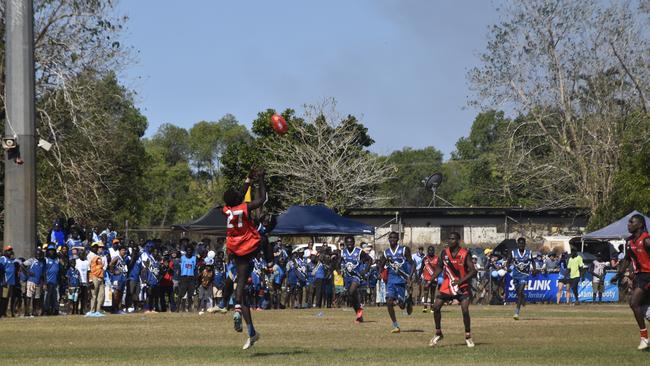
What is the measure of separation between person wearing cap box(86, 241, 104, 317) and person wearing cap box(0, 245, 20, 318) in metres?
2.12

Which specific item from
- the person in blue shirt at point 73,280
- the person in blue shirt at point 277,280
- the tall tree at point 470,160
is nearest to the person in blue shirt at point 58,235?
the person in blue shirt at point 73,280

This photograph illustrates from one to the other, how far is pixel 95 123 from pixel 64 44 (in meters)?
3.27

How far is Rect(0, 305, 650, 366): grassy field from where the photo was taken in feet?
56.5

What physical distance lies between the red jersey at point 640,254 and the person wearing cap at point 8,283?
19068 mm

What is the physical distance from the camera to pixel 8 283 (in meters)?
32.2

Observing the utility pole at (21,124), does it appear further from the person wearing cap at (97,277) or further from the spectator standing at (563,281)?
the spectator standing at (563,281)

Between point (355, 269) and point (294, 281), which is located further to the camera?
point (294, 281)

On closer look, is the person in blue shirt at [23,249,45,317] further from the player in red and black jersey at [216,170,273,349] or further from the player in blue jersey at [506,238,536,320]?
the player in red and black jersey at [216,170,273,349]

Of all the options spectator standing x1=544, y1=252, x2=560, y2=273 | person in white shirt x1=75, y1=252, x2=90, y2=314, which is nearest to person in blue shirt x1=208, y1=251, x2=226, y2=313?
person in white shirt x1=75, y1=252, x2=90, y2=314

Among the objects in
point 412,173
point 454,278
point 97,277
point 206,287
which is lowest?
point 206,287

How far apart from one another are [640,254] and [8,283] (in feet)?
63.3

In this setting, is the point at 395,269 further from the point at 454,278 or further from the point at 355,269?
the point at 454,278

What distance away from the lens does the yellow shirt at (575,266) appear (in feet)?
142

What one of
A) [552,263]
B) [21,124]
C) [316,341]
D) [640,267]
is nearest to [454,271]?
[316,341]
